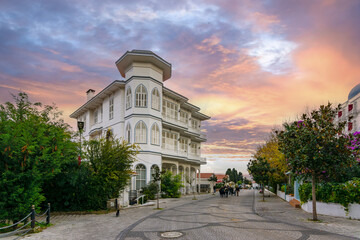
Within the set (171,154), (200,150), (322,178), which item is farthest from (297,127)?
(200,150)

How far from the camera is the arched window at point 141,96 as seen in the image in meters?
30.1

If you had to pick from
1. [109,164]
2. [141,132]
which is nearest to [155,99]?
[141,132]

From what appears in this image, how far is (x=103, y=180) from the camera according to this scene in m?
19.2

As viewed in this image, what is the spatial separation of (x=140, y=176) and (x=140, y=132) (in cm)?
444

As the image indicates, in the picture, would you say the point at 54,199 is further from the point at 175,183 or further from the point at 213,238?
the point at 175,183

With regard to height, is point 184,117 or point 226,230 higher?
point 184,117

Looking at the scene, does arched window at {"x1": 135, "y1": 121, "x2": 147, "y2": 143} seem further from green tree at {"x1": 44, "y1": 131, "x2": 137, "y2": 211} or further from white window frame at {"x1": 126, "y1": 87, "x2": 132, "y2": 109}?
green tree at {"x1": 44, "y1": 131, "x2": 137, "y2": 211}

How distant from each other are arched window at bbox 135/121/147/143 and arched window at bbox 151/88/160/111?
239cm

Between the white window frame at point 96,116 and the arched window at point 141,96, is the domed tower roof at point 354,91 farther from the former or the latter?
the white window frame at point 96,116

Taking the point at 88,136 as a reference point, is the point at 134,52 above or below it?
above

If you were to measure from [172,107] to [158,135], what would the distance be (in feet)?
21.0

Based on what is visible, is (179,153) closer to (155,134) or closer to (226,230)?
(155,134)

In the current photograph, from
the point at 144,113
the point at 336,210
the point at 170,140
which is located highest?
the point at 144,113

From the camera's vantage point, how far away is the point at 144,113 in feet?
98.4
